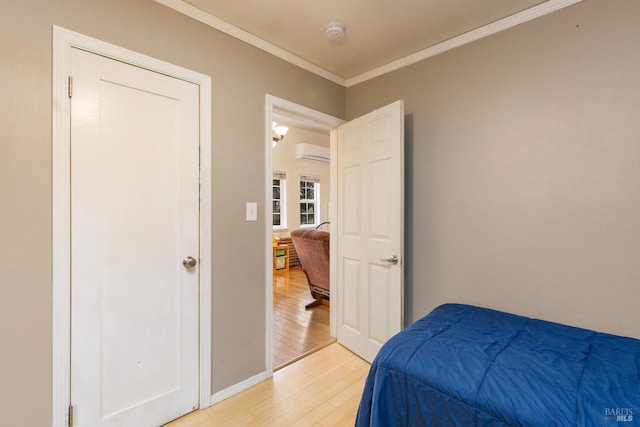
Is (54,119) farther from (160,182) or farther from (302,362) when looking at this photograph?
(302,362)

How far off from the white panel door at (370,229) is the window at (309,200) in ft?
12.7

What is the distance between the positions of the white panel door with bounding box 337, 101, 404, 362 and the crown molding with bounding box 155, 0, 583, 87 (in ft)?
1.62

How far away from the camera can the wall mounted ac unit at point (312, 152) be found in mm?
6289

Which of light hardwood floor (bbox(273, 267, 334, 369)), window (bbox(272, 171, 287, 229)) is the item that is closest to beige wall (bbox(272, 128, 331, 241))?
window (bbox(272, 171, 287, 229))

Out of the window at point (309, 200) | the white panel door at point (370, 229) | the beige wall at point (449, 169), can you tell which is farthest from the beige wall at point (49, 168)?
the window at point (309, 200)

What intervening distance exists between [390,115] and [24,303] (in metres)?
2.38

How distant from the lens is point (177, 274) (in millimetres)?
1807

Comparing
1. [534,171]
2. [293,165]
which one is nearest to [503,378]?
[534,171]

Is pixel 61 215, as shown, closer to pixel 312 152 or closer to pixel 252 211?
pixel 252 211

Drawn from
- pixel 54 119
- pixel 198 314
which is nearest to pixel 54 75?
pixel 54 119

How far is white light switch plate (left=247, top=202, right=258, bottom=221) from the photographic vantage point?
2.13m

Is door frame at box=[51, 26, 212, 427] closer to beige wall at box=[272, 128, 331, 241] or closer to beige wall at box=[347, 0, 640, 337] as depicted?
beige wall at box=[347, 0, 640, 337]

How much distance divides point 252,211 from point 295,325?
1650mm

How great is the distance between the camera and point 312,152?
6426 millimetres
